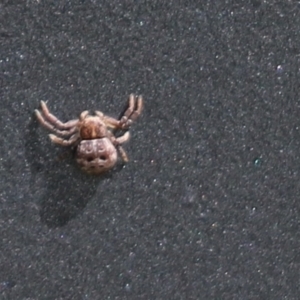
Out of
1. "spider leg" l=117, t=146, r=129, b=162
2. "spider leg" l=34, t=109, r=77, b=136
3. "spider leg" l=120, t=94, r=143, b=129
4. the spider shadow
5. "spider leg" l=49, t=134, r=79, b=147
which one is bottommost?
the spider shadow

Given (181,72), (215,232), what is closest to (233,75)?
(181,72)

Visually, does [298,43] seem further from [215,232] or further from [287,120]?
[215,232]

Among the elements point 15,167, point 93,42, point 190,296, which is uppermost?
point 93,42

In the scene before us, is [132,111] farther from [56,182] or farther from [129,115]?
[56,182]

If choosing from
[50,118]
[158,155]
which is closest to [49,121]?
[50,118]

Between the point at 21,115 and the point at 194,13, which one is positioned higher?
the point at 194,13

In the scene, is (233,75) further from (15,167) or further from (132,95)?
(15,167)
